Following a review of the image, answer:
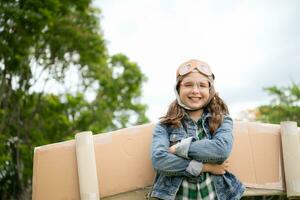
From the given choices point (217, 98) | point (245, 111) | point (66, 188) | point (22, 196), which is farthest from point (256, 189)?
point (245, 111)

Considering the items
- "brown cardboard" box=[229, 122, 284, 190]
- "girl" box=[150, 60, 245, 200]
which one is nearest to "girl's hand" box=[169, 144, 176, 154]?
"girl" box=[150, 60, 245, 200]

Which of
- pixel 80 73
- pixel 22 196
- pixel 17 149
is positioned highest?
pixel 80 73

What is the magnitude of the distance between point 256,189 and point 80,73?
1114 cm

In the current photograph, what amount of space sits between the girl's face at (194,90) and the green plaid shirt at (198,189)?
1.30 feet

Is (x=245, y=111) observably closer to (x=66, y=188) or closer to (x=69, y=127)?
(x=69, y=127)

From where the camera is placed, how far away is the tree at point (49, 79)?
10094 millimetres

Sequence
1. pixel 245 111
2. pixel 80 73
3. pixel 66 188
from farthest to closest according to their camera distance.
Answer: pixel 245 111, pixel 80 73, pixel 66 188

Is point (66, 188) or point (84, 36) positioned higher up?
point (84, 36)

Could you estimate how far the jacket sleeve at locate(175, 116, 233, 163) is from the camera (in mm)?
2383

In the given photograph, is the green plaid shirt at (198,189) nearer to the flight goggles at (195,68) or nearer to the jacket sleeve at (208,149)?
the jacket sleeve at (208,149)

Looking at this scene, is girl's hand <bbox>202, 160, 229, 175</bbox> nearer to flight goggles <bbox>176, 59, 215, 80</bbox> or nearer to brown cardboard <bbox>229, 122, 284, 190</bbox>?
brown cardboard <bbox>229, 122, 284, 190</bbox>

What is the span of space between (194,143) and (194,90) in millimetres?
338

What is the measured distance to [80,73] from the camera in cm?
1362

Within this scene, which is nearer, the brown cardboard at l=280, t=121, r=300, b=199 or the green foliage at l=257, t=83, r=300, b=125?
the brown cardboard at l=280, t=121, r=300, b=199
